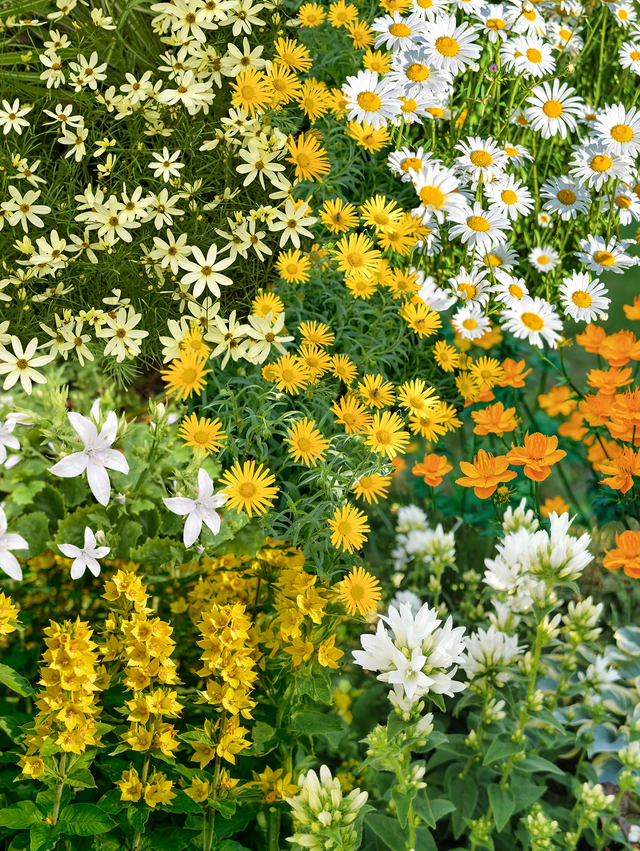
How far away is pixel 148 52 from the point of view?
1.74m

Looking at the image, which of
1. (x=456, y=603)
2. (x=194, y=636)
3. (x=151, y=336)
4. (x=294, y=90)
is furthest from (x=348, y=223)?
(x=456, y=603)

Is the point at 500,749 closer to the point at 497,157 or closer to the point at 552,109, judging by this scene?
the point at 497,157

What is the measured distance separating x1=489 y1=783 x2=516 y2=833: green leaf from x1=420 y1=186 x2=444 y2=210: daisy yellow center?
1217 millimetres

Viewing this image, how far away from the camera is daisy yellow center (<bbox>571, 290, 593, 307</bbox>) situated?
1.68 m

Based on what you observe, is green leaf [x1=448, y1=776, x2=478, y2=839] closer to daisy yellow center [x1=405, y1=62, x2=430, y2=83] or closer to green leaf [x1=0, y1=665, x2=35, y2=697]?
green leaf [x1=0, y1=665, x2=35, y2=697]

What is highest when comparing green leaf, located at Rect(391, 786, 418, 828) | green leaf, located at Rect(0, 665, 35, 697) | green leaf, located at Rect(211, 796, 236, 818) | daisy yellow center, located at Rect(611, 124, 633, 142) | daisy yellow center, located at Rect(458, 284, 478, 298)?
daisy yellow center, located at Rect(611, 124, 633, 142)

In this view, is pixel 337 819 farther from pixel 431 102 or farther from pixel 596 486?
pixel 431 102

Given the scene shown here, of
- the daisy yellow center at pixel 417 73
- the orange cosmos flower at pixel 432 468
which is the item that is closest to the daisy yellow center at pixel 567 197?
the daisy yellow center at pixel 417 73

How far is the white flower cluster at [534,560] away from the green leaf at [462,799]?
0.35m

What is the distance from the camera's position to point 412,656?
997mm

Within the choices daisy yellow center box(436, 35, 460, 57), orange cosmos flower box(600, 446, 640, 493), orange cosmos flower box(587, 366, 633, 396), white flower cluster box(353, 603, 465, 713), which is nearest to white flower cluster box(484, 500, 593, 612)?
orange cosmos flower box(600, 446, 640, 493)

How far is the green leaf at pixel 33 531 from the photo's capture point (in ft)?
5.27

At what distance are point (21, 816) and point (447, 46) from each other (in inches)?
67.5

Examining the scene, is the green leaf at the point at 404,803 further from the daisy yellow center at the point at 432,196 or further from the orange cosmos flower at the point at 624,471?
the daisy yellow center at the point at 432,196
